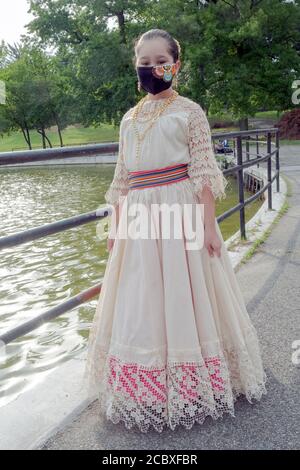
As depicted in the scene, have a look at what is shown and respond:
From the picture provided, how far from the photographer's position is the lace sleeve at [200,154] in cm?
229

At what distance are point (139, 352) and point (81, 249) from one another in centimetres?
575

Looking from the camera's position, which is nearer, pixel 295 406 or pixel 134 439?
pixel 134 439

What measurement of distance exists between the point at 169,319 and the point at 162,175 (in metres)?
0.66

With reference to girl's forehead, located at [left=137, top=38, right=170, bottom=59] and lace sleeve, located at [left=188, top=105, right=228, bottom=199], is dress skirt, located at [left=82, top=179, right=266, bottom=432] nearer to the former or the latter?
lace sleeve, located at [left=188, top=105, right=228, bottom=199]

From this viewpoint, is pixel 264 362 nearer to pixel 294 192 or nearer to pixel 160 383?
pixel 160 383

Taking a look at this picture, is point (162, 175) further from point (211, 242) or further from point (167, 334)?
point (167, 334)

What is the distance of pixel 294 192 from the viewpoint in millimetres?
9344

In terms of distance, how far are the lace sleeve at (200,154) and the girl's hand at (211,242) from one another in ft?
0.62

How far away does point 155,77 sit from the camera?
7.60ft

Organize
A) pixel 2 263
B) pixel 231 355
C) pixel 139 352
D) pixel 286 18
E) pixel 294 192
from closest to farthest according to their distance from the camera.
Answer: pixel 139 352 < pixel 231 355 < pixel 2 263 < pixel 294 192 < pixel 286 18

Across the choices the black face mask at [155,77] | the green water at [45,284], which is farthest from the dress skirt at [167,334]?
the green water at [45,284]

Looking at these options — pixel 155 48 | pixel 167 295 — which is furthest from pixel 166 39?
pixel 167 295

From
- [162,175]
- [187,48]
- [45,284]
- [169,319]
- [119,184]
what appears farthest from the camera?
[187,48]
